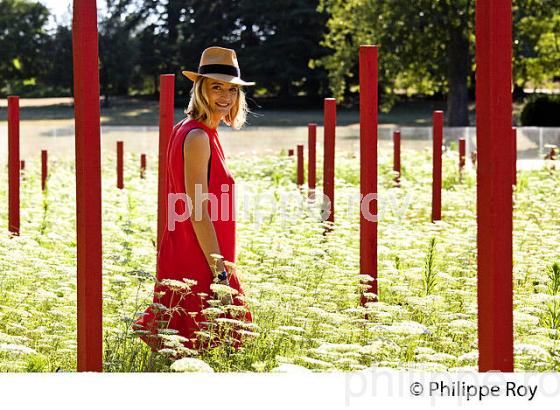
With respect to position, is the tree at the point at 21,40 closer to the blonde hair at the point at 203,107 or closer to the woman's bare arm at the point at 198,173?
the blonde hair at the point at 203,107

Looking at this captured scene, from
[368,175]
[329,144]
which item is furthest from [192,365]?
[329,144]

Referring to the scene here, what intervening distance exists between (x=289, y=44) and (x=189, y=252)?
47.9m

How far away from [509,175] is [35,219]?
726 centimetres

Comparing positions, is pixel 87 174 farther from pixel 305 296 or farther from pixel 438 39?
pixel 438 39

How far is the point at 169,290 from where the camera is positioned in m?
5.45

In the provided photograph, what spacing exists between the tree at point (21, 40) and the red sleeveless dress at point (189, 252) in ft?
181

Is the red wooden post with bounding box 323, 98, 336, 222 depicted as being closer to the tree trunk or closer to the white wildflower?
the white wildflower

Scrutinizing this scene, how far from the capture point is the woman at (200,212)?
517 centimetres

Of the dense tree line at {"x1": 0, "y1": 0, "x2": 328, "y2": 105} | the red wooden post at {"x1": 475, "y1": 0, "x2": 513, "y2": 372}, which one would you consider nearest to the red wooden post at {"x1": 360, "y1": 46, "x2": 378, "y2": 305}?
the red wooden post at {"x1": 475, "y1": 0, "x2": 513, "y2": 372}

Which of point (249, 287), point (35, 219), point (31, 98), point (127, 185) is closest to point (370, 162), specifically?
point (249, 287)

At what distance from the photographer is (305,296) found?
659 cm

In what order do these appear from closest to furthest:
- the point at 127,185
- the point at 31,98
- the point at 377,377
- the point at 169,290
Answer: the point at 377,377
the point at 169,290
the point at 127,185
the point at 31,98

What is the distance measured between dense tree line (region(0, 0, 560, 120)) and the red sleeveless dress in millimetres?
28168

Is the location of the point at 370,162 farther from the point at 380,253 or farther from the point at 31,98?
the point at 31,98
